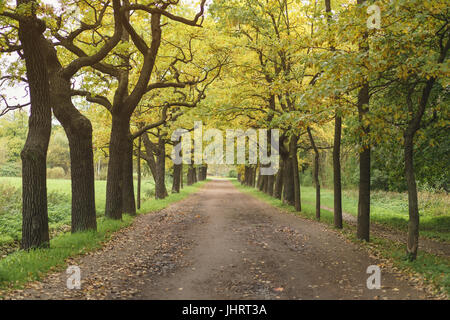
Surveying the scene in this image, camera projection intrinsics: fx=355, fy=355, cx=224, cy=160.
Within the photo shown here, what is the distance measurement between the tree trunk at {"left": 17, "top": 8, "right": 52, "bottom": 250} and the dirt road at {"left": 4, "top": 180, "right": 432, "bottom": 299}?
142 centimetres

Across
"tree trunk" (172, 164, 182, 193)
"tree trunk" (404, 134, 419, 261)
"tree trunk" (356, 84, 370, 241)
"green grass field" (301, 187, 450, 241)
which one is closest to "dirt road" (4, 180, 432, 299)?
"tree trunk" (356, 84, 370, 241)

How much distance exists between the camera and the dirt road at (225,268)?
639cm

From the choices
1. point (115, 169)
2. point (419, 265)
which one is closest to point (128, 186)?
point (115, 169)

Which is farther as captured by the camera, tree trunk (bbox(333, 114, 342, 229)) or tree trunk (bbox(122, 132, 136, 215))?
tree trunk (bbox(122, 132, 136, 215))

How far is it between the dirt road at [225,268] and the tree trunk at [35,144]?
4.67 ft

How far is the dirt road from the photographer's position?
6.39m

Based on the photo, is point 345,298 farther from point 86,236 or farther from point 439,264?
point 86,236

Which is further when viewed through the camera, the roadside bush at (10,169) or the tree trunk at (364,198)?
the roadside bush at (10,169)

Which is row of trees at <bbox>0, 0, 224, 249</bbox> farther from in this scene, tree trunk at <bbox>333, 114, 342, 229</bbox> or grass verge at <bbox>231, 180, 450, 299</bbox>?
grass verge at <bbox>231, 180, 450, 299</bbox>

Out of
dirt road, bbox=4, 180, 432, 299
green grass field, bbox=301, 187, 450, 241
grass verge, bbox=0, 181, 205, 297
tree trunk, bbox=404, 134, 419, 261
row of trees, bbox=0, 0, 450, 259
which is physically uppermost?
row of trees, bbox=0, 0, 450, 259

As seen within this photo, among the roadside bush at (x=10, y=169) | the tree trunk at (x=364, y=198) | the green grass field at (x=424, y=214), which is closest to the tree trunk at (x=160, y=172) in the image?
the green grass field at (x=424, y=214)

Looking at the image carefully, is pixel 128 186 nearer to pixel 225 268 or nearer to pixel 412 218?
pixel 225 268

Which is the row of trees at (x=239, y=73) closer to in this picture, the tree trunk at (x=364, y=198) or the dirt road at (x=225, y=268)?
the tree trunk at (x=364, y=198)

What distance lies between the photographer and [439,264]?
26.5 feet
